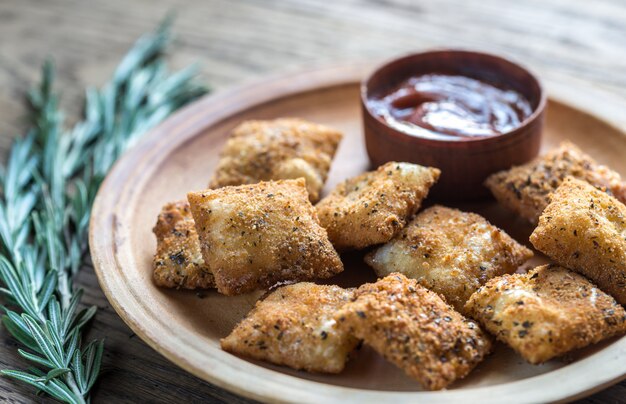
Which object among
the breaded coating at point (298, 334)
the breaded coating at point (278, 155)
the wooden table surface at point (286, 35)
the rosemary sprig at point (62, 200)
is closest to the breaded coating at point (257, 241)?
the breaded coating at point (298, 334)

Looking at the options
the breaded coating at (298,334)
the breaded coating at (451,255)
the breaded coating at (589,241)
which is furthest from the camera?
the breaded coating at (451,255)

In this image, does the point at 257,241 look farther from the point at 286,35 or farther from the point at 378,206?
the point at 286,35

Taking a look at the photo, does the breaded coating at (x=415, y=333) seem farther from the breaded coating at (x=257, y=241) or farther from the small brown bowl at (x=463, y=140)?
the small brown bowl at (x=463, y=140)

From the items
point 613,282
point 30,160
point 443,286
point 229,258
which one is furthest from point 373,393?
point 30,160

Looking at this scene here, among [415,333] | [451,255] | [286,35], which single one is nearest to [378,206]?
[451,255]

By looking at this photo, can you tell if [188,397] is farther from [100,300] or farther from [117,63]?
[117,63]
